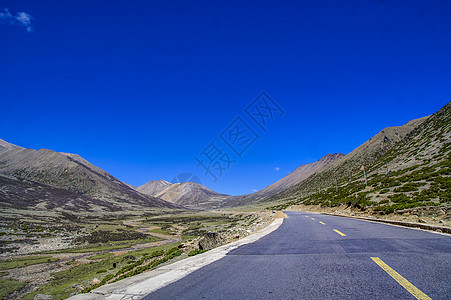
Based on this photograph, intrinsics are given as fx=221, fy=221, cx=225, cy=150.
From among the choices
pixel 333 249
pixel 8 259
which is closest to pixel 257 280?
pixel 333 249

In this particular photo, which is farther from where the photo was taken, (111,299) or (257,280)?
(257,280)

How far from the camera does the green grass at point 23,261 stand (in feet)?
113

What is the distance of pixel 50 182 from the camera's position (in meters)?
192

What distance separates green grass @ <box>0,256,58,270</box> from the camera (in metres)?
34.4

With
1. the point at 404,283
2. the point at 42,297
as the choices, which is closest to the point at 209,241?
the point at 404,283

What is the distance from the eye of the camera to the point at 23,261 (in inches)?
1478

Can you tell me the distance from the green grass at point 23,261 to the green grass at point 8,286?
7905mm

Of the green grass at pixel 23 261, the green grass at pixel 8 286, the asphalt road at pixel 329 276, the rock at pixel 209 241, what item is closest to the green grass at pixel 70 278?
the green grass at pixel 8 286

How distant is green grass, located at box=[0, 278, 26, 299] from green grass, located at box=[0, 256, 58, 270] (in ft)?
25.9

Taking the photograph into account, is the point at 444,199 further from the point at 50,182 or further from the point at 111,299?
the point at 50,182

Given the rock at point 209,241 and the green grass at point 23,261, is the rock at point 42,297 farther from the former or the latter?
the rock at point 209,241

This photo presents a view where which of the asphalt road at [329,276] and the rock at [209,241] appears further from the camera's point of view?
the rock at [209,241]

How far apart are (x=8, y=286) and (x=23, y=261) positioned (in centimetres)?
1441

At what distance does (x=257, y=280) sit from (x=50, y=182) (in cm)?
24300
